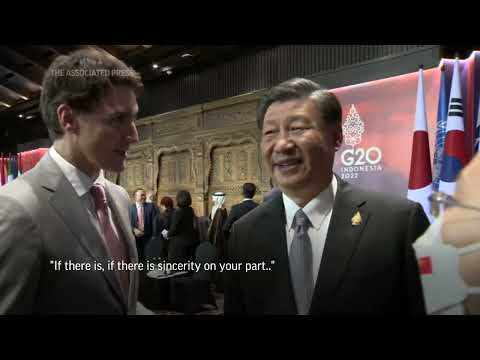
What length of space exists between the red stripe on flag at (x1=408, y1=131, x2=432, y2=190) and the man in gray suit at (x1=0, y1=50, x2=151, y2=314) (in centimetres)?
127

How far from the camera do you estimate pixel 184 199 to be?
1825 mm

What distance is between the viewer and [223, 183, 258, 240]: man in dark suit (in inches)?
65.4

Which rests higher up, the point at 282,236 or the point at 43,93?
the point at 43,93

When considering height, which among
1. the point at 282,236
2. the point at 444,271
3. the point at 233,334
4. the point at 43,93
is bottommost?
the point at 233,334

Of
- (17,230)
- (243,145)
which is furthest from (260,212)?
(17,230)

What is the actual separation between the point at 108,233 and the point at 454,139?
158 cm

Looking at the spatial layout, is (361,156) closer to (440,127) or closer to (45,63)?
(440,127)

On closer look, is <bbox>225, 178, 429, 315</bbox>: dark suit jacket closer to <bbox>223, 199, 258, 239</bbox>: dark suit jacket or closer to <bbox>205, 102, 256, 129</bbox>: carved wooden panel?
<bbox>223, 199, 258, 239</bbox>: dark suit jacket

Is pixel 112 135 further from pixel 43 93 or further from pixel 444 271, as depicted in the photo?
pixel 444 271

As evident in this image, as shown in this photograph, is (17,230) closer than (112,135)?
Yes

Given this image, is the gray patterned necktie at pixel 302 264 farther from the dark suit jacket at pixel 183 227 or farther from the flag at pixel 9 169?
the flag at pixel 9 169

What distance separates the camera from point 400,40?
1786mm

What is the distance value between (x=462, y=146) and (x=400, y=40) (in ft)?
1.89

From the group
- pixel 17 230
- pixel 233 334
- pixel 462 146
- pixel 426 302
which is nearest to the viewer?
pixel 17 230
